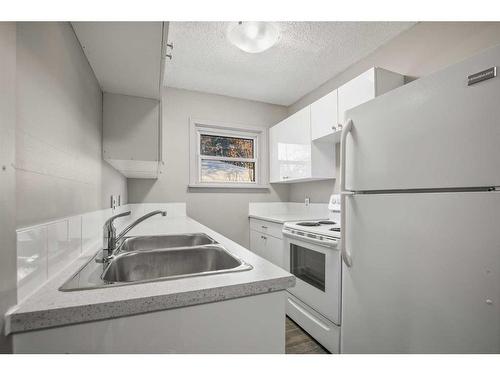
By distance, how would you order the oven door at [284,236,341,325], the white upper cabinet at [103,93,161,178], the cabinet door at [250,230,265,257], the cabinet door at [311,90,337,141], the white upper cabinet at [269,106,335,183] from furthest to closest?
the cabinet door at [250,230,265,257] → the white upper cabinet at [269,106,335,183] → the cabinet door at [311,90,337,141] → the oven door at [284,236,341,325] → the white upper cabinet at [103,93,161,178]

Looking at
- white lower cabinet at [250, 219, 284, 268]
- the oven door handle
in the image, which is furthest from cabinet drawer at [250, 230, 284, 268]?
the oven door handle

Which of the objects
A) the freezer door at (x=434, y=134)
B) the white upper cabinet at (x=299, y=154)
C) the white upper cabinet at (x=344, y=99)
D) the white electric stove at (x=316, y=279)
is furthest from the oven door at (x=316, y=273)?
the white upper cabinet at (x=344, y=99)

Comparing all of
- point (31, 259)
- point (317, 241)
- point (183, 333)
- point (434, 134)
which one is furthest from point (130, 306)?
point (317, 241)

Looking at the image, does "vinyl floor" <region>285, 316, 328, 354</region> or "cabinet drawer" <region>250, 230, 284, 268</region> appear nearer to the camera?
"vinyl floor" <region>285, 316, 328, 354</region>

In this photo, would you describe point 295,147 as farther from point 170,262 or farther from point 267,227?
point 170,262

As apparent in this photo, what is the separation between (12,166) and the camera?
0.52 metres

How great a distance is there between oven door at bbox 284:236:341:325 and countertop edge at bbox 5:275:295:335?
Answer: 1072mm

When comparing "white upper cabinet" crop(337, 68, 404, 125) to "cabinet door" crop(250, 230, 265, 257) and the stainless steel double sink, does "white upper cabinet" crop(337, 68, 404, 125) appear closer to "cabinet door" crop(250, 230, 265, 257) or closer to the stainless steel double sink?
the stainless steel double sink

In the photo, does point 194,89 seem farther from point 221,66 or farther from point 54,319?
point 54,319

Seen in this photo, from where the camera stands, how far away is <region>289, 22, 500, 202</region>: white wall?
1.50 meters

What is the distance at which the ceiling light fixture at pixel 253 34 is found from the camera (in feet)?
5.48

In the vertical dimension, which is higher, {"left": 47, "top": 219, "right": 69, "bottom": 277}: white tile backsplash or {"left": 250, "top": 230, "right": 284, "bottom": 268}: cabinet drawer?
{"left": 47, "top": 219, "right": 69, "bottom": 277}: white tile backsplash

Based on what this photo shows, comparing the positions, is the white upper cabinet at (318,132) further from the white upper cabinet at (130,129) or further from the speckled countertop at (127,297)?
the speckled countertop at (127,297)
